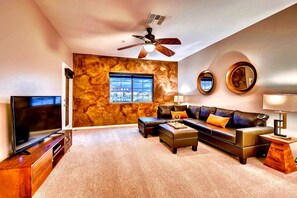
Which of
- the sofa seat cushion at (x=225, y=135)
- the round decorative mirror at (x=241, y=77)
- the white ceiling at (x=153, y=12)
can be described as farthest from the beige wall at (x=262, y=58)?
the sofa seat cushion at (x=225, y=135)

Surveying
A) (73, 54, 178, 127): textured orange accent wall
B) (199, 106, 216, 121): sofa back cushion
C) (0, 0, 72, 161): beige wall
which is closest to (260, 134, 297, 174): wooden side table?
(199, 106, 216, 121): sofa back cushion

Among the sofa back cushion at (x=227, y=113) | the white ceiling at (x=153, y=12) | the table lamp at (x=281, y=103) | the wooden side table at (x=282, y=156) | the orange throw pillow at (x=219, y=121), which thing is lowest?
the wooden side table at (x=282, y=156)

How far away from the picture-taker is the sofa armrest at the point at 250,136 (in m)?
2.64

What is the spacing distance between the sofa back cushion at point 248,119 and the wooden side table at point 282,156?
574mm

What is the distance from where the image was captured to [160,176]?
88.5 inches

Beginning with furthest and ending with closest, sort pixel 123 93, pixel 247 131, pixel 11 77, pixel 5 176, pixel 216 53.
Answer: pixel 123 93 < pixel 216 53 < pixel 247 131 < pixel 11 77 < pixel 5 176

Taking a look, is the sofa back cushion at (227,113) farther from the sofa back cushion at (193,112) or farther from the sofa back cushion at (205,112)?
the sofa back cushion at (193,112)

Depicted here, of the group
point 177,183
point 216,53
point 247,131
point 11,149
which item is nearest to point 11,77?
point 11,149

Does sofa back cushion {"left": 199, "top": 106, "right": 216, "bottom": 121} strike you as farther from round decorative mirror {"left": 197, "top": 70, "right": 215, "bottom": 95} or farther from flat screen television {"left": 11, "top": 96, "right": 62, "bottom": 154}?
flat screen television {"left": 11, "top": 96, "right": 62, "bottom": 154}

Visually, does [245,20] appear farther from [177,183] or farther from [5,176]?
[5,176]

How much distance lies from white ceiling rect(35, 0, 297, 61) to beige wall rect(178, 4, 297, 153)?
220 mm

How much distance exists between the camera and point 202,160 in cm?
279

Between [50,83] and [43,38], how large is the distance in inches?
35.7

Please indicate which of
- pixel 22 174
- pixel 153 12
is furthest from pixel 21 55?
pixel 153 12
